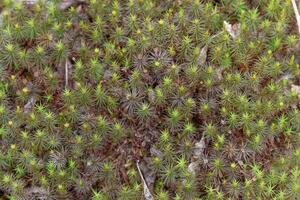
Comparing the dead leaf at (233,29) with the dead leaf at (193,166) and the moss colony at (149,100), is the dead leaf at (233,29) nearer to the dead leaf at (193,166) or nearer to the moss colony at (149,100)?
the moss colony at (149,100)

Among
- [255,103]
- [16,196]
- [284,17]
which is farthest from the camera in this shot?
[284,17]

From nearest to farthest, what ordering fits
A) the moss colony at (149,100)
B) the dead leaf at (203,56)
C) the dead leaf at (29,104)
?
the moss colony at (149,100), the dead leaf at (29,104), the dead leaf at (203,56)

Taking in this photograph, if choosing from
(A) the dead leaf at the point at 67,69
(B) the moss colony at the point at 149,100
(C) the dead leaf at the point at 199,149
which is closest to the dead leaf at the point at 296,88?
(B) the moss colony at the point at 149,100

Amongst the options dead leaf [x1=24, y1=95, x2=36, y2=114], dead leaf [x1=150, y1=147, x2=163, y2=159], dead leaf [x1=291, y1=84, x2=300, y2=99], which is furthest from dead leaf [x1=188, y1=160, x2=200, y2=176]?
dead leaf [x1=24, y1=95, x2=36, y2=114]

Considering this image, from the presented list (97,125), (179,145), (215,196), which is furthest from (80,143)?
(215,196)

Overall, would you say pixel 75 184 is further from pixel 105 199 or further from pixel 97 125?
pixel 97 125

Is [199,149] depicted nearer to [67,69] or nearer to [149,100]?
[149,100]

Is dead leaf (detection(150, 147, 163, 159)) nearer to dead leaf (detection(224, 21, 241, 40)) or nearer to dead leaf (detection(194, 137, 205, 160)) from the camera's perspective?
dead leaf (detection(194, 137, 205, 160))
